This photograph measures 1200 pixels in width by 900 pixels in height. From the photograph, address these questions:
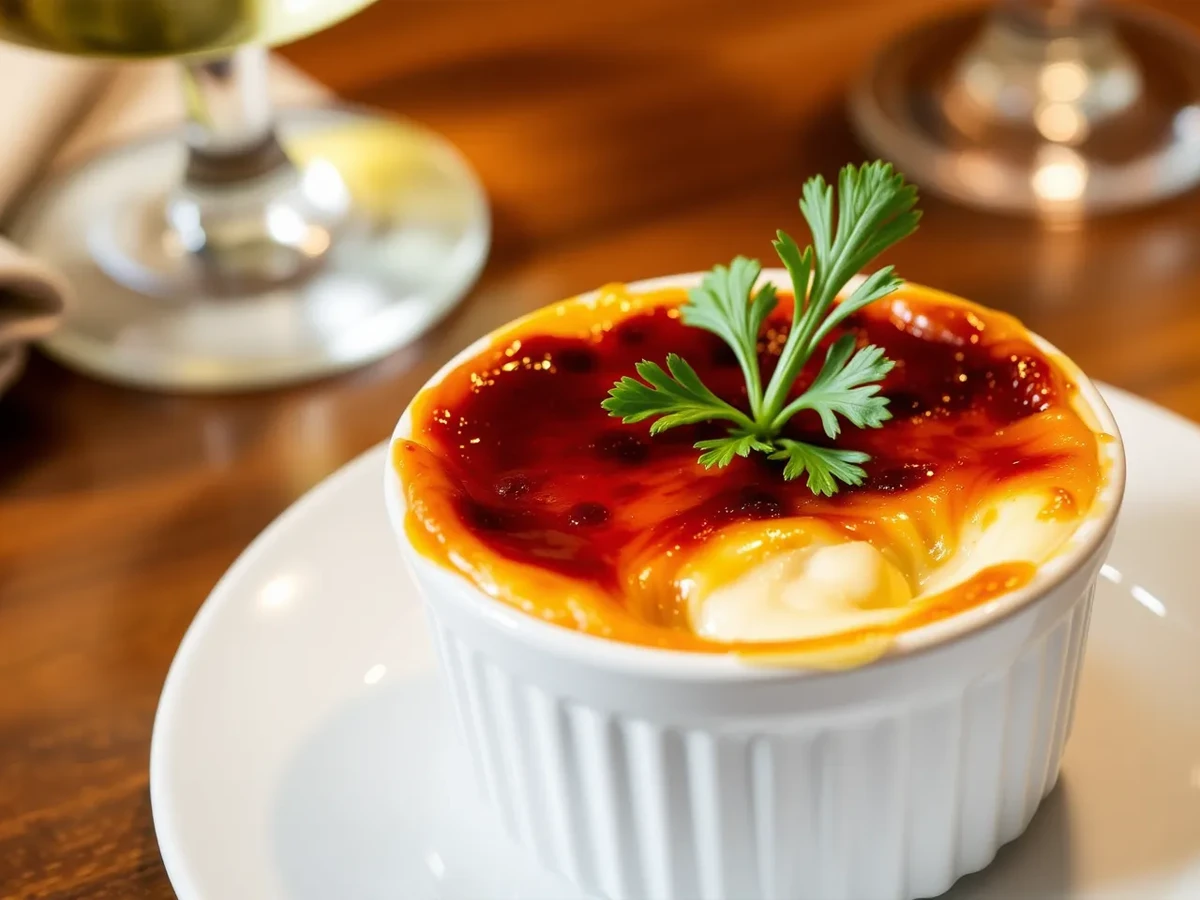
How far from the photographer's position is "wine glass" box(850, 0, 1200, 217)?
45.5 inches

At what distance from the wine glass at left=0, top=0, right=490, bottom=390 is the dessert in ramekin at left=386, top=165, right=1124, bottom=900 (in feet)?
1.36

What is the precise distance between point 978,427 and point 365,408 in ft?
1.59

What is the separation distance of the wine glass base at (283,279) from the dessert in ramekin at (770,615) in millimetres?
419

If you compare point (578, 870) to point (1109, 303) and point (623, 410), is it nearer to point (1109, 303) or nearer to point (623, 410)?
point (623, 410)

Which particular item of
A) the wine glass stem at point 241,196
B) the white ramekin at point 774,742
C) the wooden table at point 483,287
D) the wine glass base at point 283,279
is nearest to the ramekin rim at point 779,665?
the white ramekin at point 774,742

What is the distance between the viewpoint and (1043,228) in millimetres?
1122

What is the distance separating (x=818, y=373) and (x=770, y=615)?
14cm

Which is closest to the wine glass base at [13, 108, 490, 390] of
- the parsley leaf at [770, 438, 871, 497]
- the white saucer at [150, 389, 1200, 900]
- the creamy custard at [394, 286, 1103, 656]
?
the white saucer at [150, 389, 1200, 900]

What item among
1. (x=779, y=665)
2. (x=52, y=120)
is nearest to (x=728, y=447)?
(x=779, y=665)

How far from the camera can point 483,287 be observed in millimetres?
1116

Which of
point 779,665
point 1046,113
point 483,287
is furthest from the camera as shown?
point 1046,113

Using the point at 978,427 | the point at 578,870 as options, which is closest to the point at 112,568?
the point at 578,870

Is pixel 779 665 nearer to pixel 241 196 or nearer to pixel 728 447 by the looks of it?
pixel 728 447

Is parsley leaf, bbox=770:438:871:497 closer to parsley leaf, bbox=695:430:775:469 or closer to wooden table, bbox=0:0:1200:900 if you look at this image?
parsley leaf, bbox=695:430:775:469
